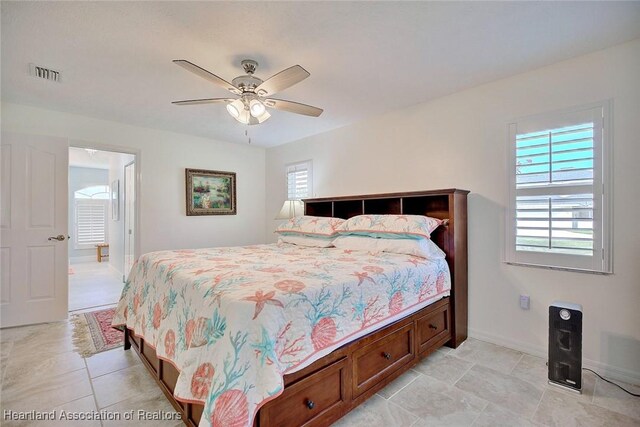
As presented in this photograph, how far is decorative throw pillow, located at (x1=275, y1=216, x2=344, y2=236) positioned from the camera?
10.7 feet

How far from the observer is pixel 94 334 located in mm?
2900

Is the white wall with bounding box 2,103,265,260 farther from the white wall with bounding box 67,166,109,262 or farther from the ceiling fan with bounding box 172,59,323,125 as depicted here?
the white wall with bounding box 67,166,109,262

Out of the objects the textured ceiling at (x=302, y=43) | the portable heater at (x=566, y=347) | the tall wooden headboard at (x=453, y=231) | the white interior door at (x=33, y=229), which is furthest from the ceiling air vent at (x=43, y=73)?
the portable heater at (x=566, y=347)

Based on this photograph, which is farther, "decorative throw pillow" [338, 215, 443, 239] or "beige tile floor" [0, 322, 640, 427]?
"decorative throw pillow" [338, 215, 443, 239]

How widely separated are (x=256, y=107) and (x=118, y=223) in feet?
16.9

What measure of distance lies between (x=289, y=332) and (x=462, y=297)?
2072 mm

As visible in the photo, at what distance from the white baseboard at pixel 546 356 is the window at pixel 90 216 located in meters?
8.68

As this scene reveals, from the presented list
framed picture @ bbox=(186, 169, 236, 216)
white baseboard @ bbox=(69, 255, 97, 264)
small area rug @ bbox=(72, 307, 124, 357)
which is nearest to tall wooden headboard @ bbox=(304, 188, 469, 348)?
framed picture @ bbox=(186, 169, 236, 216)

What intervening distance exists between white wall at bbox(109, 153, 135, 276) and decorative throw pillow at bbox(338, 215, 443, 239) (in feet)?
13.3

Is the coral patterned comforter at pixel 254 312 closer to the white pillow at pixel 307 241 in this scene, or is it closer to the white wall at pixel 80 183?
the white pillow at pixel 307 241

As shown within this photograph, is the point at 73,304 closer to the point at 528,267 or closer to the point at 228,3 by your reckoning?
the point at 228,3

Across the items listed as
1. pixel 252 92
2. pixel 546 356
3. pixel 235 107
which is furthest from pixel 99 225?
pixel 546 356

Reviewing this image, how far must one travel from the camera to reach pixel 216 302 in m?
1.35

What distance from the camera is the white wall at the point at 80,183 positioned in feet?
23.7
